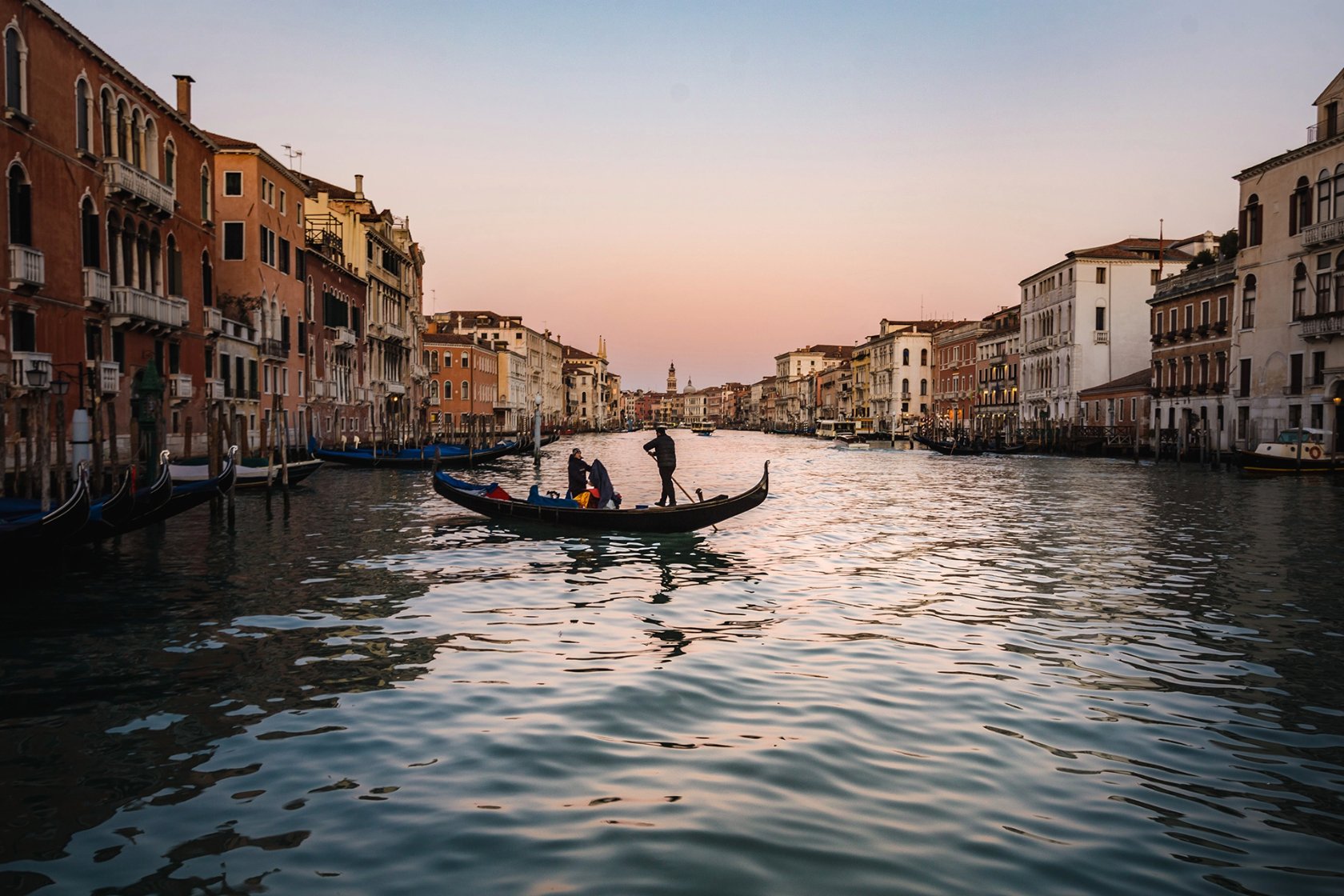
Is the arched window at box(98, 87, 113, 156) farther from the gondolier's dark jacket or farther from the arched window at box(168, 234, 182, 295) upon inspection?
the gondolier's dark jacket

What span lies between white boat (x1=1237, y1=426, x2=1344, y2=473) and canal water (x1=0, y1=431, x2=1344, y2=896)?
712 inches

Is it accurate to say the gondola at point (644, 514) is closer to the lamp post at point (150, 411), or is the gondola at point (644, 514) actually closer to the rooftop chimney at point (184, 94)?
the lamp post at point (150, 411)

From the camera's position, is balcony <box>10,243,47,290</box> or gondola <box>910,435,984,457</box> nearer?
balcony <box>10,243,47,290</box>

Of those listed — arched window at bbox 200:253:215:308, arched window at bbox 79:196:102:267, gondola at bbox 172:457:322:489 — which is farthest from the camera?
arched window at bbox 200:253:215:308

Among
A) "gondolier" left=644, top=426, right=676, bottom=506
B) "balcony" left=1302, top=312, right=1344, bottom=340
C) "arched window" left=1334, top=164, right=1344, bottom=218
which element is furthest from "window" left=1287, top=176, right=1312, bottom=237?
"gondolier" left=644, top=426, right=676, bottom=506

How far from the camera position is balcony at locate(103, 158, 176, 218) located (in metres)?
20.0

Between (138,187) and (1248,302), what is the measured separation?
1276 inches

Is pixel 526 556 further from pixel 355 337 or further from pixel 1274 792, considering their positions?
pixel 355 337

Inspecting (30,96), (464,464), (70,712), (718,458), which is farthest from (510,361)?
(70,712)

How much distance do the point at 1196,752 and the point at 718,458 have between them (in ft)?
146

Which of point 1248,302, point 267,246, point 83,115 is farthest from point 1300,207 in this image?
point 83,115

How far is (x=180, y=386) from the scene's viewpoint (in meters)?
23.8

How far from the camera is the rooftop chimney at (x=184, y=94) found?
1056 inches

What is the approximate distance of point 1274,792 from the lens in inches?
180
